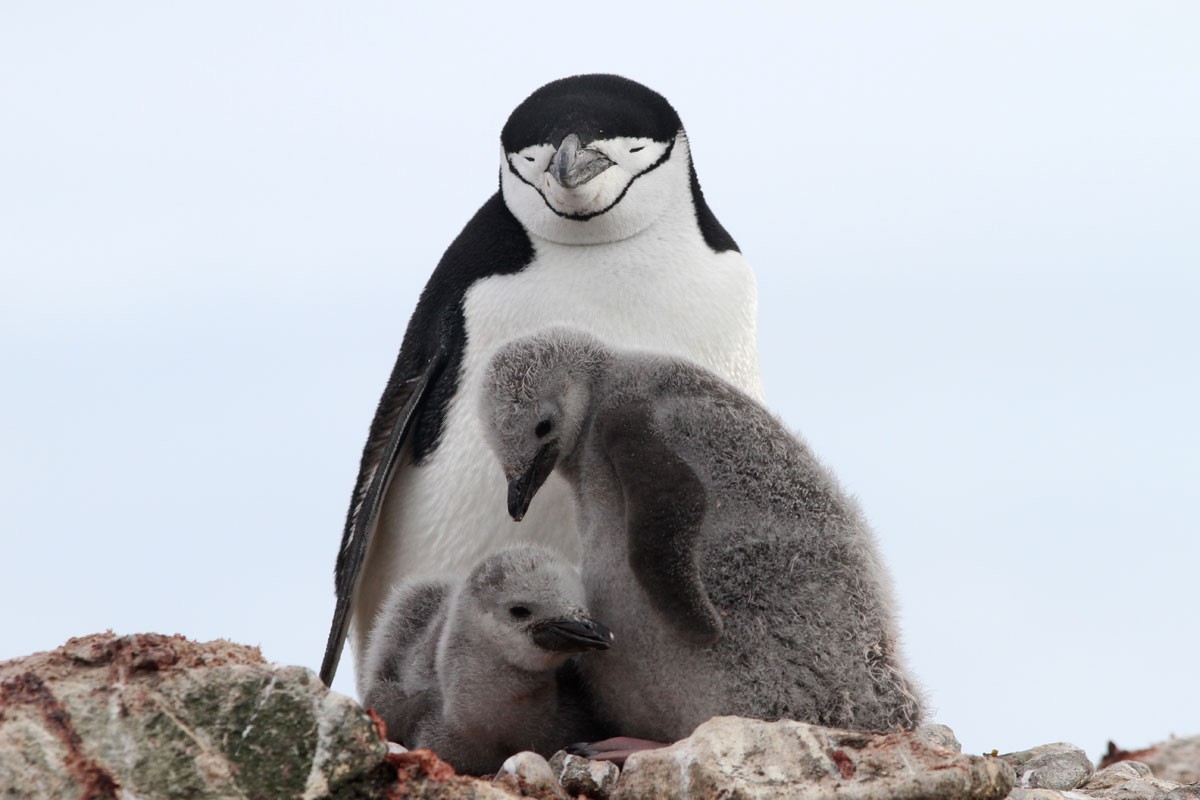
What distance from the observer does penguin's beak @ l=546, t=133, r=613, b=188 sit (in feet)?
17.0

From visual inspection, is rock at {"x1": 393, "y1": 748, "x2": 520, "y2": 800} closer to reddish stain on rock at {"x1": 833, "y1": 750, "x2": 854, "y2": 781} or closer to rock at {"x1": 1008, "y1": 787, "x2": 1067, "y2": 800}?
reddish stain on rock at {"x1": 833, "y1": 750, "x2": 854, "y2": 781}

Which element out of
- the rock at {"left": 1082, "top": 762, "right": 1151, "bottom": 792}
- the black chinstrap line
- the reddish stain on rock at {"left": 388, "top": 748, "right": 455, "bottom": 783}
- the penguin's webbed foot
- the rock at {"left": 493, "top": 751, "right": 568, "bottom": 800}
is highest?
the black chinstrap line

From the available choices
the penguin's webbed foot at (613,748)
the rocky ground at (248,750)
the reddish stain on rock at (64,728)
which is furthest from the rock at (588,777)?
the reddish stain on rock at (64,728)

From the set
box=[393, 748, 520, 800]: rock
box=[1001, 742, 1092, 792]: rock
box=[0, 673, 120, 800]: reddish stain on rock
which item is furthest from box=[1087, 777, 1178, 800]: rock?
box=[0, 673, 120, 800]: reddish stain on rock

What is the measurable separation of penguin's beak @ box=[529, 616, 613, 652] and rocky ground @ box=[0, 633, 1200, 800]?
1.75ft

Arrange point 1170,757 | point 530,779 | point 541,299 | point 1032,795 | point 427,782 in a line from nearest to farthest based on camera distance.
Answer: point 427,782 < point 530,779 < point 1032,795 < point 541,299 < point 1170,757

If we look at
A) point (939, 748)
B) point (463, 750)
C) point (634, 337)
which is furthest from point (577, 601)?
point (634, 337)

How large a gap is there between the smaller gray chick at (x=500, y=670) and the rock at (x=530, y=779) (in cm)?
35

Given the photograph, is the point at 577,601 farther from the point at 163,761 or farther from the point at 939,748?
the point at 163,761

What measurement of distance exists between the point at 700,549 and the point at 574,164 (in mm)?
1849

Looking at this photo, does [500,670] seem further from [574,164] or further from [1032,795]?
[574,164]

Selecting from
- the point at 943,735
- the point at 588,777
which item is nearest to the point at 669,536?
the point at 588,777

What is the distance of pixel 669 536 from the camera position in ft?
11.9

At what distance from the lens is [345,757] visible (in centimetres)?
267
